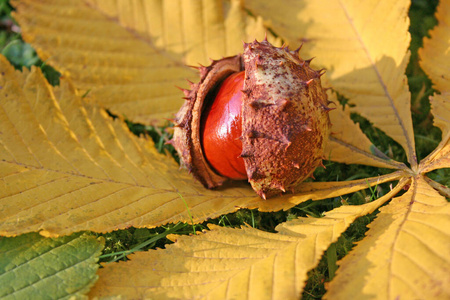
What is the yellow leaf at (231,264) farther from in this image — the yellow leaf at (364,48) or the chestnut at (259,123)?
the yellow leaf at (364,48)

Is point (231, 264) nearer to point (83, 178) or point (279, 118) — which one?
point (279, 118)

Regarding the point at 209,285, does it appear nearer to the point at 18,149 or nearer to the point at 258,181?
the point at 258,181

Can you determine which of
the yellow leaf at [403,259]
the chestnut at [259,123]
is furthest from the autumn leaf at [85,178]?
the yellow leaf at [403,259]

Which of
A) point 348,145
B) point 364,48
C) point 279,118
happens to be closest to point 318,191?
point 348,145

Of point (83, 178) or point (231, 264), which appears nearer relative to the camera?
point (231, 264)

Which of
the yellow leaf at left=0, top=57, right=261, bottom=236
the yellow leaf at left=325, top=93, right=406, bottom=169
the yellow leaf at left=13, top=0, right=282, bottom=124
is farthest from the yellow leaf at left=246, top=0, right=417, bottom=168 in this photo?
the yellow leaf at left=0, top=57, right=261, bottom=236
